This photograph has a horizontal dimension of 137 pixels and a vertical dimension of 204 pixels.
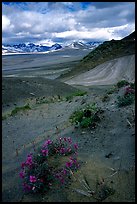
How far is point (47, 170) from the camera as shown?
18.9 feet

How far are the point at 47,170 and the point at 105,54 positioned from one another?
4629 centimetres

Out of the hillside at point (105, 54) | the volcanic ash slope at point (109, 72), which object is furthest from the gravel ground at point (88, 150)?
the hillside at point (105, 54)

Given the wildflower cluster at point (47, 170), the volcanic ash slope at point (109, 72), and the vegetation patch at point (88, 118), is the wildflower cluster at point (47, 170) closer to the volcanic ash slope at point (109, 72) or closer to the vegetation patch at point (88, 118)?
the vegetation patch at point (88, 118)

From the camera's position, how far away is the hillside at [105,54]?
155 ft

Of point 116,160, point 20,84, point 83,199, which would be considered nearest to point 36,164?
point 83,199

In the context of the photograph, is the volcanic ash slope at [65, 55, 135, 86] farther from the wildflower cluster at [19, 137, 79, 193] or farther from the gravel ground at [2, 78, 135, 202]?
the wildflower cluster at [19, 137, 79, 193]

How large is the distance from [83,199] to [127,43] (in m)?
49.9

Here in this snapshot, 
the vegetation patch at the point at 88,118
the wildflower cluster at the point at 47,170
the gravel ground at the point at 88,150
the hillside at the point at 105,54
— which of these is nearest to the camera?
the gravel ground at the point at 88,150

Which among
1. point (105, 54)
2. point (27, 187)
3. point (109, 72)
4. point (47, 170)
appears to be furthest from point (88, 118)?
point (105, 54)

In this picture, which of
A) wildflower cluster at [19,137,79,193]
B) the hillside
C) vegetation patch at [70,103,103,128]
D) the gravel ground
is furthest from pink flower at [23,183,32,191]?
the hillside

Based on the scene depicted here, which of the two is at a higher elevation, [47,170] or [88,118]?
[88,118]

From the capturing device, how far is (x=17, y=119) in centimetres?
1278

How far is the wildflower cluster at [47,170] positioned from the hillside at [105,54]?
39655mm

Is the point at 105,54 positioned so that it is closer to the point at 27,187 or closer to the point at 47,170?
the point at 47,170
